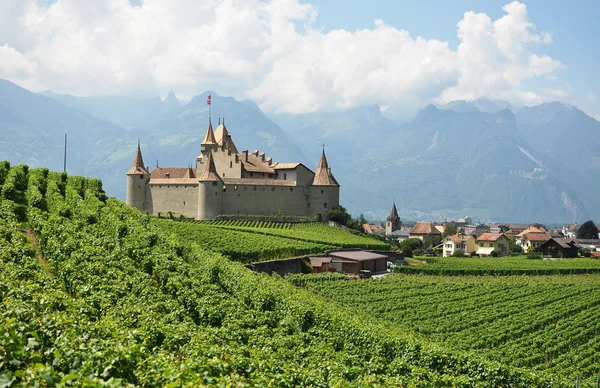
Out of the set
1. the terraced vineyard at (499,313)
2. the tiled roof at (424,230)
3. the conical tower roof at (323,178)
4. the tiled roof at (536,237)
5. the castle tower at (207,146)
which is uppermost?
the castle tower at (207,146)

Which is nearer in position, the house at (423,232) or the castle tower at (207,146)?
the castle tower at (207,146)

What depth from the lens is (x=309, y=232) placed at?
66188mm

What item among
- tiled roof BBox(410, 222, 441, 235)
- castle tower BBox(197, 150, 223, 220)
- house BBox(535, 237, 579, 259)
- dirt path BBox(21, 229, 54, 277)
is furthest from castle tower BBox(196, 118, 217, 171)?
tiled roof BBox(410, 222, 441, 235)

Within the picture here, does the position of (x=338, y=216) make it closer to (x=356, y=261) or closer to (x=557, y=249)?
(x=356, y=261)

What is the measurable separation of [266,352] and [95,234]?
14595 millimetres

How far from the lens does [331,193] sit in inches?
3061

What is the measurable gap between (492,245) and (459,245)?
8.18 metres

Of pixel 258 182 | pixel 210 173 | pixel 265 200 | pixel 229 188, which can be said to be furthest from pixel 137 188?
pixel 265 200

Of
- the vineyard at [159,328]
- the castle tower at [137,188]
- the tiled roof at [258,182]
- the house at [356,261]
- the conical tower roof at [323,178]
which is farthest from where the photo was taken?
the conical tower roof at [323,178]

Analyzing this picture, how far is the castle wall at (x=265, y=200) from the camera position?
238ft

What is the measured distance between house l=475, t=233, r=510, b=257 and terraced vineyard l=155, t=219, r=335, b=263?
44.4m

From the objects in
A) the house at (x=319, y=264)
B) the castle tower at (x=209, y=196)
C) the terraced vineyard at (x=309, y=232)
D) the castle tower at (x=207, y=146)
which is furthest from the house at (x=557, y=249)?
the house at (x=319, y=264)

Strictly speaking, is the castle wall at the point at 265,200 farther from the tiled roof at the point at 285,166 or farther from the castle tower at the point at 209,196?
the tiled roof at the point at 285,166

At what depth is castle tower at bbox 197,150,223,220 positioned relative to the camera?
70625mm
